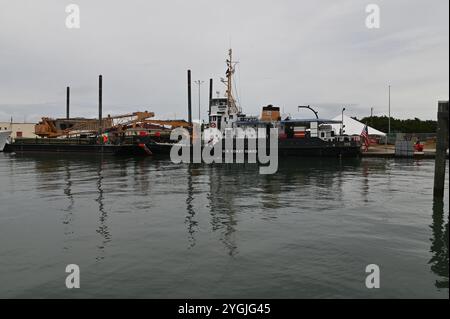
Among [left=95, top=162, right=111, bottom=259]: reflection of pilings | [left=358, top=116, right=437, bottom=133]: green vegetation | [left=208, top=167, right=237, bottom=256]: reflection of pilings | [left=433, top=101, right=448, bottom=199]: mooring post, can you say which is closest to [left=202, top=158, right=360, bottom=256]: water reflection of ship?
[left=208, top=167, right=237, bottom=256]: reflection of pilings

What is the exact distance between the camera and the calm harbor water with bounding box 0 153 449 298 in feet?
24.1

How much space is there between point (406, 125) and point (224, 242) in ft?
284

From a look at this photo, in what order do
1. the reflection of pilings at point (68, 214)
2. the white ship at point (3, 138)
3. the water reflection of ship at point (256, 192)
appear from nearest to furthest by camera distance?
1. the reflection of pilings at point (68, 214)
2. the water reflection of ship at point (256, 192)
3. the white ship at point (3, 138)

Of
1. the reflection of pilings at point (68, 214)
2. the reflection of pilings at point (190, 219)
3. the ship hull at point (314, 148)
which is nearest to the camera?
the reflection of pilings at point (190, 219)

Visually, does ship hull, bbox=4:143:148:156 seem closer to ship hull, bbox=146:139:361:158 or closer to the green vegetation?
ship hull, bbox=146:139:361:158

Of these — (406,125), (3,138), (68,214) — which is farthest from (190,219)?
(406,125)

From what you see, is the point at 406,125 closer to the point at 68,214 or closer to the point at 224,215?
the point at 224,215

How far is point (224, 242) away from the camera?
10.2m

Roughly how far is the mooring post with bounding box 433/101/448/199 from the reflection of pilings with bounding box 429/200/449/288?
1.87m

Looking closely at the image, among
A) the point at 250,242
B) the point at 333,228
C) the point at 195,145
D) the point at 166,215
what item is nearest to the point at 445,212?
the point at 333,228

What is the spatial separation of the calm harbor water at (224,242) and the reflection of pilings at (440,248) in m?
0.03

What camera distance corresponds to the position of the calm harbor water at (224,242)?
290 inches

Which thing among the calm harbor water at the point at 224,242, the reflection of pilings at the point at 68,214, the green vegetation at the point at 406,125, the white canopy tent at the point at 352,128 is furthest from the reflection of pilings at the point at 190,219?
the green vegetation at the point at 406,125

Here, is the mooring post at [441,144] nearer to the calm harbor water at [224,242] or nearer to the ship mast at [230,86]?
the calm harbor water at [224,242]
